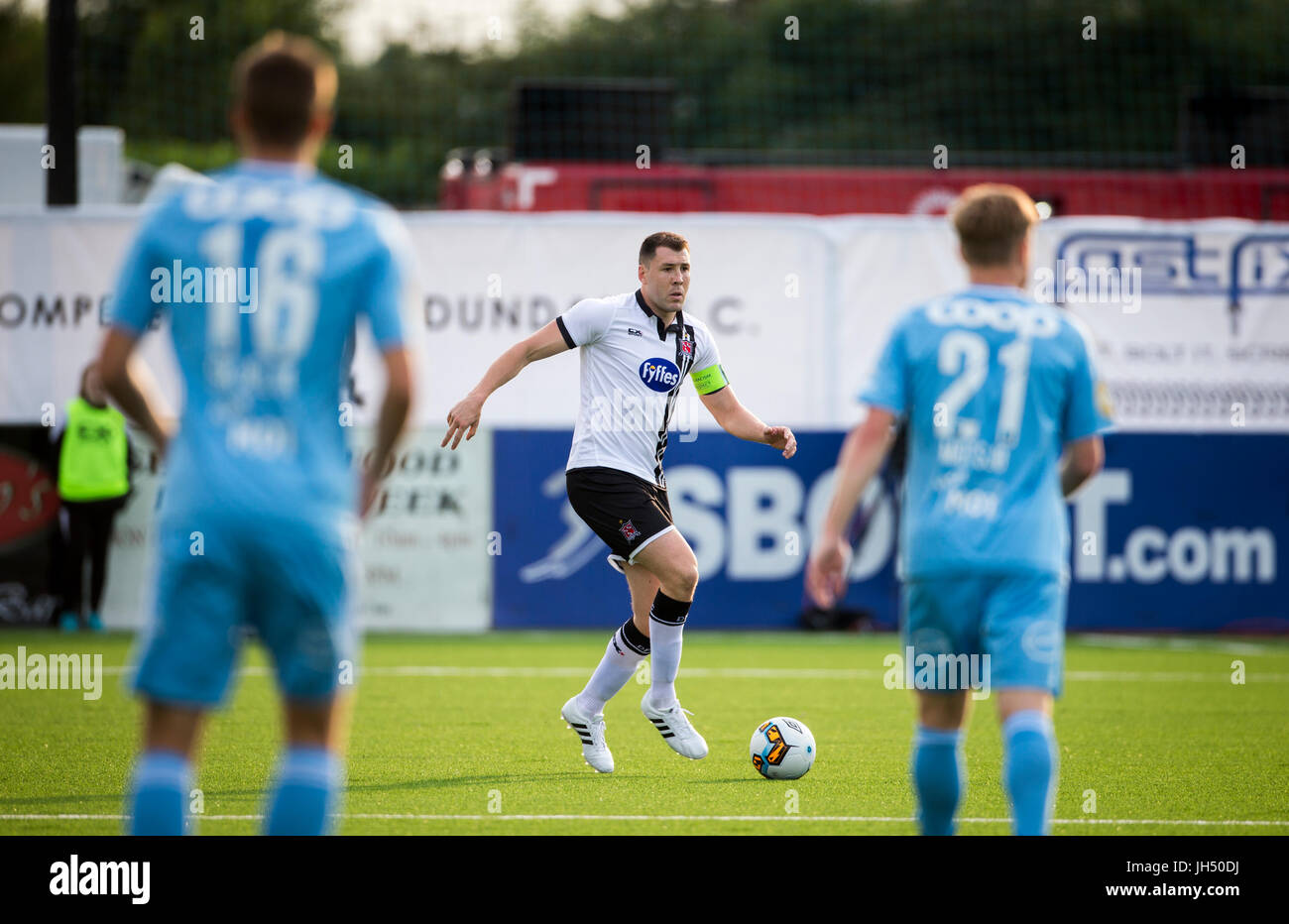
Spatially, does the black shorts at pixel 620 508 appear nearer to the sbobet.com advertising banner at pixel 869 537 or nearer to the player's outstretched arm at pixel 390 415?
the player's outstretched arm at pixel 390 415

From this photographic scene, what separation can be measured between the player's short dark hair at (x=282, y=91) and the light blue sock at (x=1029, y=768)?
2.33 metres

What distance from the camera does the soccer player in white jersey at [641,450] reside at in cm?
746

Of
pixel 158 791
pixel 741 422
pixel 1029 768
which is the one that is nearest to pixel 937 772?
pixel 1029 768

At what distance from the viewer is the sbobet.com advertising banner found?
14.7m

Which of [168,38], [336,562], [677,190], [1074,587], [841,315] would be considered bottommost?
[1074,587]

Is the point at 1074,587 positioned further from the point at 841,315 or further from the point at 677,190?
the point at 677,190

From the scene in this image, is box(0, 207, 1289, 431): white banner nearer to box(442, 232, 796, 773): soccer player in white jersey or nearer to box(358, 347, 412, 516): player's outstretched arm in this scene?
box(442, 232, 796, 773): soccer player in white jersey

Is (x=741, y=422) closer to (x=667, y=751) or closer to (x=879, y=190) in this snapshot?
(x=667, y=751)

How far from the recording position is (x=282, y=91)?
3619 millimetres

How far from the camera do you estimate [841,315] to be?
54.3 feet

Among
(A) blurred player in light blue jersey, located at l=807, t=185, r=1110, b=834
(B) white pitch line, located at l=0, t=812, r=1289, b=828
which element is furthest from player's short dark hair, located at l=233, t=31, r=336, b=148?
(B) white pitch line, located at l=0, t=812, r=1289, b=828

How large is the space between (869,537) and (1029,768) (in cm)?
1087

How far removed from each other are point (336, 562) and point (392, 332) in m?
0.53
